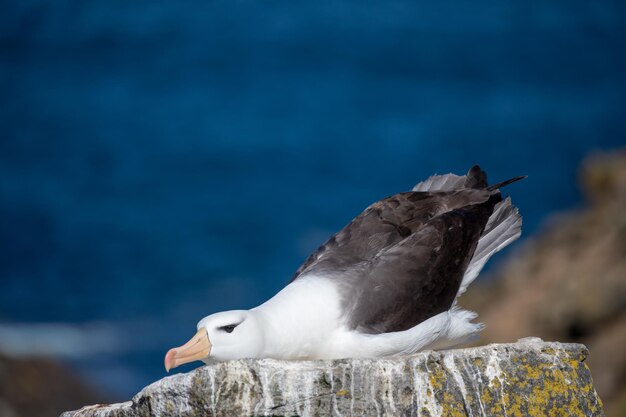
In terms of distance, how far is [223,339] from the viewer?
6539 millimetres

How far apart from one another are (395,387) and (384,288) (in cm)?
210

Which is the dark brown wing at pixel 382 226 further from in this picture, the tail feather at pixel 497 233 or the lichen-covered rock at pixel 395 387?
the lichen-covered rock at pixel 395 387

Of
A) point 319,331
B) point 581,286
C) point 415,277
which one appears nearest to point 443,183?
point 415,277

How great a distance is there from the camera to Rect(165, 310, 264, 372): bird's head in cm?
646

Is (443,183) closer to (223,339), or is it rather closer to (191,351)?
(223,339)

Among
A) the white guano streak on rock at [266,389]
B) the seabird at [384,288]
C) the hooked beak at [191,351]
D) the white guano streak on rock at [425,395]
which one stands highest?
the seabird at [384,288]

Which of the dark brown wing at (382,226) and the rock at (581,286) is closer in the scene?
the dark brown wing at (382,226)

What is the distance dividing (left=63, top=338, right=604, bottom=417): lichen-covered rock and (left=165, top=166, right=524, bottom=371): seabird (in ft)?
3.30

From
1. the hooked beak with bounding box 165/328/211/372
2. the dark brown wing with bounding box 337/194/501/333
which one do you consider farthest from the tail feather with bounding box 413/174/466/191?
the hooked beak with bounding box 165/328/211/372

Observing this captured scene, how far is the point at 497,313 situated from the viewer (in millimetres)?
16578

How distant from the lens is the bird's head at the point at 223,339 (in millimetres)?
6461

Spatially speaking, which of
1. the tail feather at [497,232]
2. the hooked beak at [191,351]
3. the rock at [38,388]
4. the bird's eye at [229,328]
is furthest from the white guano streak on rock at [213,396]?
the rock at [38,388]

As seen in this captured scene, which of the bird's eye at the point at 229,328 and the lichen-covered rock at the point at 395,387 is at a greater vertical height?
the bird's eye at the point at 229,328

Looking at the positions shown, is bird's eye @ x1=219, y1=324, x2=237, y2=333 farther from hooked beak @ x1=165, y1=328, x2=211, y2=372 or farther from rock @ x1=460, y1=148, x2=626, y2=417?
rock @ x1=460, y1=148, x2=626, y2=417
